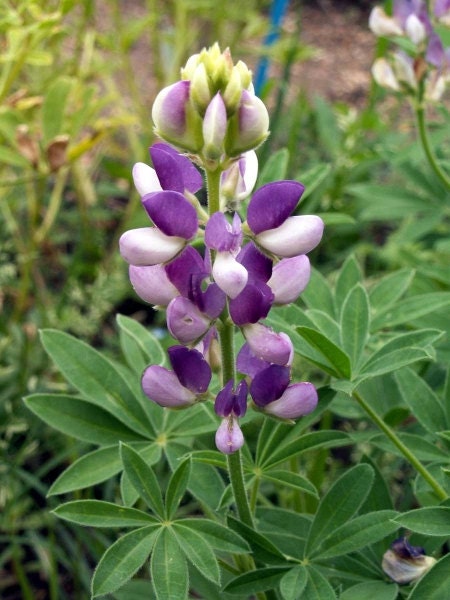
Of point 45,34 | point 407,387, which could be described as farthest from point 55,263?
point 407,387

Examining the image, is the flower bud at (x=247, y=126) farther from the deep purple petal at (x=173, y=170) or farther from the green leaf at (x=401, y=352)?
the green leaf at (x=401, y=352)

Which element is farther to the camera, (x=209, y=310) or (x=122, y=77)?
(x=122, y=77)

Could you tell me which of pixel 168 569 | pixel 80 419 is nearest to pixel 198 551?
pixel 168 569

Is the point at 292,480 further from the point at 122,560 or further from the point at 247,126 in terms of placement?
the point at 247,126

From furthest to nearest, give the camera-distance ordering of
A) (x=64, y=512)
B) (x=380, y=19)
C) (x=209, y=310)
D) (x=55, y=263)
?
(x=55, y=263)
(x=380, y=19)
(x=64, y=512)
(x=209, y=310)

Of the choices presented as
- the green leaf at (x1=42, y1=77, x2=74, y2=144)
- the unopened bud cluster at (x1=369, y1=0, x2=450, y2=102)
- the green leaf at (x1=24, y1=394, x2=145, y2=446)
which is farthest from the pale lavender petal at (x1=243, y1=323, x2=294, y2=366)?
the green leaf at (x1=42, y1=77, x2=74, y2=144)

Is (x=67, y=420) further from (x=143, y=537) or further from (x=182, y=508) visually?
(x=182, y=508)
